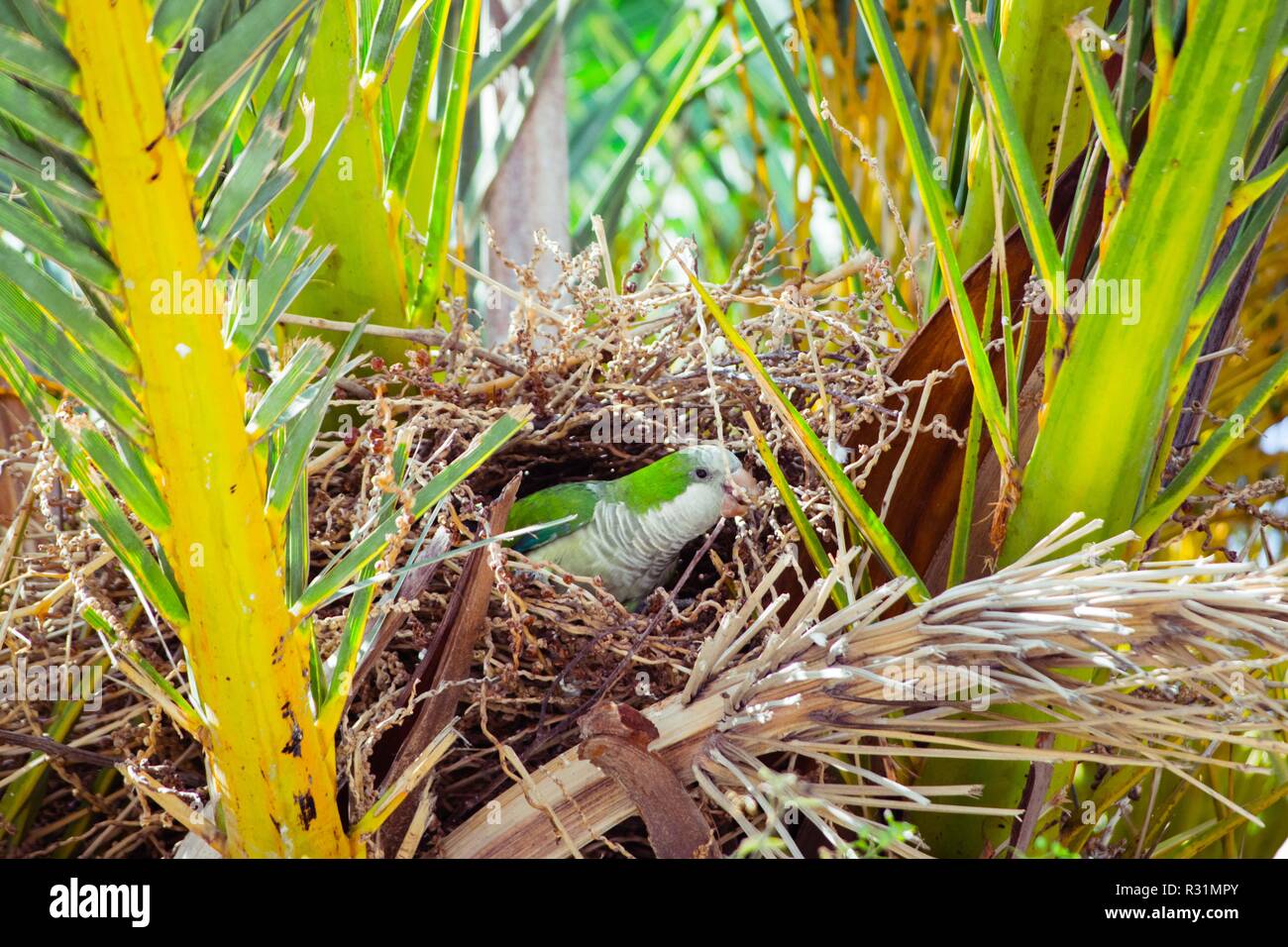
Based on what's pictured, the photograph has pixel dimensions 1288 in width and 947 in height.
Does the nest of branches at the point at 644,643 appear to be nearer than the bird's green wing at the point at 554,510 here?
Yes

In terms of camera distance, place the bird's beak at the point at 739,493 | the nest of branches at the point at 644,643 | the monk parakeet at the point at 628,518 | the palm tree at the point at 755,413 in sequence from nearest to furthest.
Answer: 1. the palm tree at the point at 755,413
2. the nest of branches at the point at 644,643
3. the bird's beak at the point at 739,493
4. the monk parakeet at the point at 628,518

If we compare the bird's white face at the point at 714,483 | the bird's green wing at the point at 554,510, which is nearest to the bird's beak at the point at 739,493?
the bird's white face at the point at 714,483

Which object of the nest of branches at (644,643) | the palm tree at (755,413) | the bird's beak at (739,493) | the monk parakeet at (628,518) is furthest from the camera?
the monk parakeet at (628,518)

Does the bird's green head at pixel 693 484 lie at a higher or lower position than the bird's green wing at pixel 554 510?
higher

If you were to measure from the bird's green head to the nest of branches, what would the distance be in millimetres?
40

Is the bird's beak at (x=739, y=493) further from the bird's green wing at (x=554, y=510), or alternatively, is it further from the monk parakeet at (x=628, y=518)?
the bird's green wing at (x=554, y=510)

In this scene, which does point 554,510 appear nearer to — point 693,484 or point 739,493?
point 693,484

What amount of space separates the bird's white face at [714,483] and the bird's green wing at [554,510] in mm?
142

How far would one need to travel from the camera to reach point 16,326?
737 mm

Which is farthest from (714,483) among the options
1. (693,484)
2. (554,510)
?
(554,510)

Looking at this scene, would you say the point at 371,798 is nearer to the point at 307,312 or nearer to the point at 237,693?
the point at 237,693

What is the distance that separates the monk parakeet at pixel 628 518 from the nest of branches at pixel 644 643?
2.2 inches

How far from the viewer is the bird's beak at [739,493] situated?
4.41 feet

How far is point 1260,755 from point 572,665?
891mm
